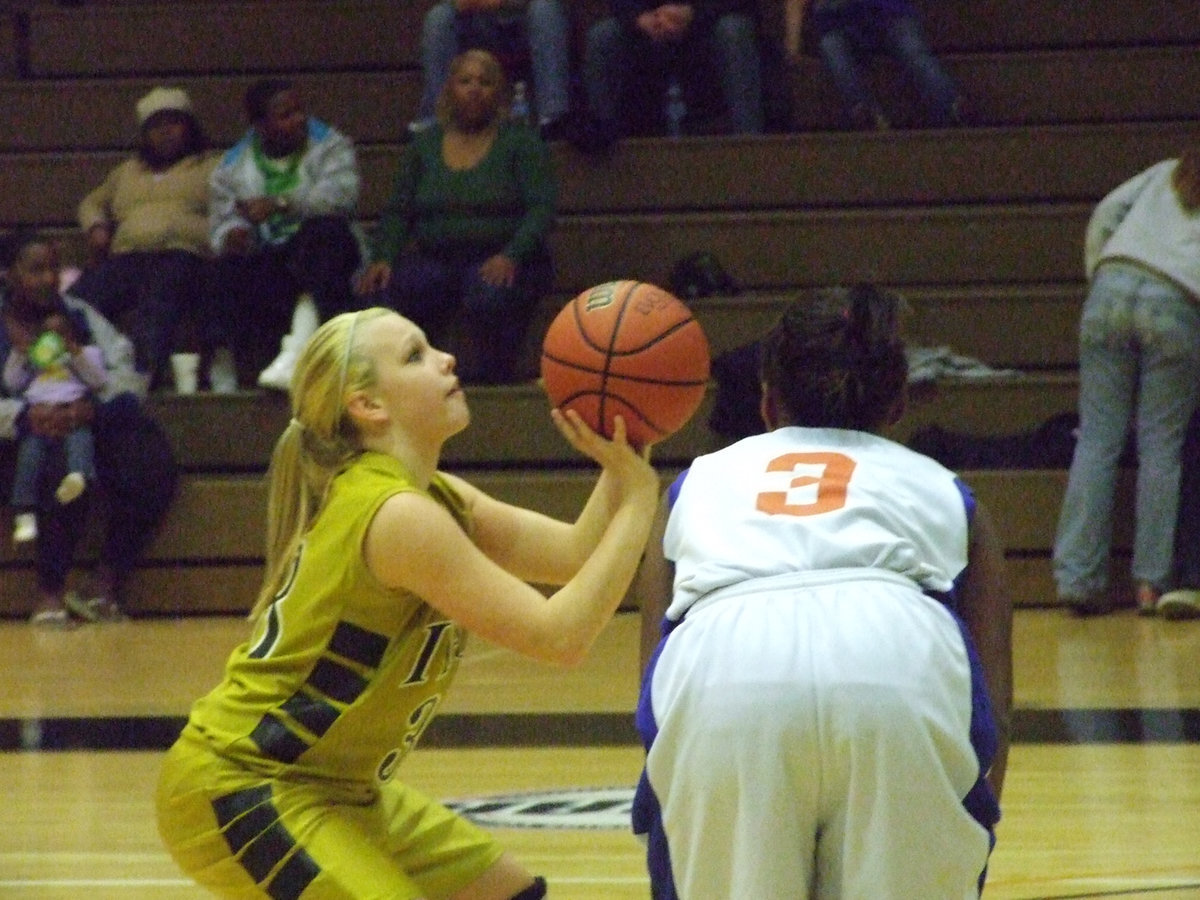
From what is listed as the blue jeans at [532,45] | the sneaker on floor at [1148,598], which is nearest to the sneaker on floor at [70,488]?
the blue jeans at [532,45]

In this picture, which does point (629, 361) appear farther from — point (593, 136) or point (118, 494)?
point (593, 136)

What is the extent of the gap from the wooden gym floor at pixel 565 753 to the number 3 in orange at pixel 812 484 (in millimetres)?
1620

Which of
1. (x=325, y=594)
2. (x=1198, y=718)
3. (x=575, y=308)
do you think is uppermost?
(x=575, y=308)

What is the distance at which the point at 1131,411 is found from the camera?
23.4ft

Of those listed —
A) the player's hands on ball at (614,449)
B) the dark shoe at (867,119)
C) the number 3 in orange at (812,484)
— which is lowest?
the player's hands on ball at (614,449)

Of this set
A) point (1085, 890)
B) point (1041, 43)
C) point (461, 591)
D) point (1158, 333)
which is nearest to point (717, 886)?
point (461, 591)

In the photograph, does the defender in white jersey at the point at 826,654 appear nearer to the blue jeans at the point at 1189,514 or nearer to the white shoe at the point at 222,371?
the blue jeans at the point at 1189,514

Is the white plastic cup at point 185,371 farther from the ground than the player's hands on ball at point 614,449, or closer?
closer

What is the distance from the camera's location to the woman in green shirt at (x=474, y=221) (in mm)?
7809

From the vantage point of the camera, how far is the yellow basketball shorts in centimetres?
253

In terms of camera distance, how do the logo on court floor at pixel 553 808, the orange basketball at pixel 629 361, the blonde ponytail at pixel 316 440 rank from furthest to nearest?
the logo on court floor at pixel 553 808, the orange basketball at pixel 629 361, the blonde ponytail at pixel 316 440

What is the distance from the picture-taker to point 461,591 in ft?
8.47

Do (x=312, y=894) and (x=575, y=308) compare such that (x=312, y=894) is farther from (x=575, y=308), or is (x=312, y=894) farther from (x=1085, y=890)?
(x=1085, y=890)

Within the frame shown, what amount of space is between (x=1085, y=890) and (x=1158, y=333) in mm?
3700
